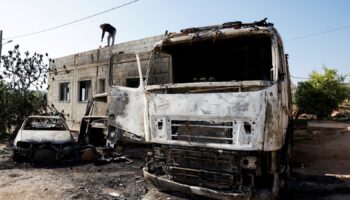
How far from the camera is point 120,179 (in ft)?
22.6

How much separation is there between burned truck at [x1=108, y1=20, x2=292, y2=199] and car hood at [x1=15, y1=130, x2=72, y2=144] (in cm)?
375

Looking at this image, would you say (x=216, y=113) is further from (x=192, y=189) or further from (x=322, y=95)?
(x=322, y=95)

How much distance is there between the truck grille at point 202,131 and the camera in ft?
14.7

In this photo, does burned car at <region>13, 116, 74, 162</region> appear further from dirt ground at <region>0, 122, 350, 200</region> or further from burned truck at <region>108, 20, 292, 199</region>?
burned truck at <region>108, 20, 292, 199</region>

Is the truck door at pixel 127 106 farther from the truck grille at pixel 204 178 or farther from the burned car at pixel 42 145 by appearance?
the burned car at pixel 42 145

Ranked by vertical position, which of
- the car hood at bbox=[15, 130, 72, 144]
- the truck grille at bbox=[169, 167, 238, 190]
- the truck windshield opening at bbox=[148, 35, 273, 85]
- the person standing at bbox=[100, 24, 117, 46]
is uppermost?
the person standing at bbox=[100, 24, 117, 46]

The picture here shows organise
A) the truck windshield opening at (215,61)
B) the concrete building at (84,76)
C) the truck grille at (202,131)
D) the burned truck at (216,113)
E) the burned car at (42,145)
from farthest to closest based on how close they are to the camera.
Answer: the concrete building at (84,76), the burned car at (42,145), the truck windshield opening at (215,61), the truck grille at (202,131), the burned truck at (216,113)

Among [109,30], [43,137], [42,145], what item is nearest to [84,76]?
[109,30]

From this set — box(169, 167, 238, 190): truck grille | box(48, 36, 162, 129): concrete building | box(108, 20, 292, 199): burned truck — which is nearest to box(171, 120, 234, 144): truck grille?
box(108, 20, 292, 199): burned truck

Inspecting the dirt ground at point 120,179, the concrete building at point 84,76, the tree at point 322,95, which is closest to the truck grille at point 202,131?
the dirt ground at point 120,179

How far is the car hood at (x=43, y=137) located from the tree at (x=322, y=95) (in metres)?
11.6

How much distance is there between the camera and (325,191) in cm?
631

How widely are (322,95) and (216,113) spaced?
42.9ft

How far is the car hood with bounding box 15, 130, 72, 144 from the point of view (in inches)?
→ 345
